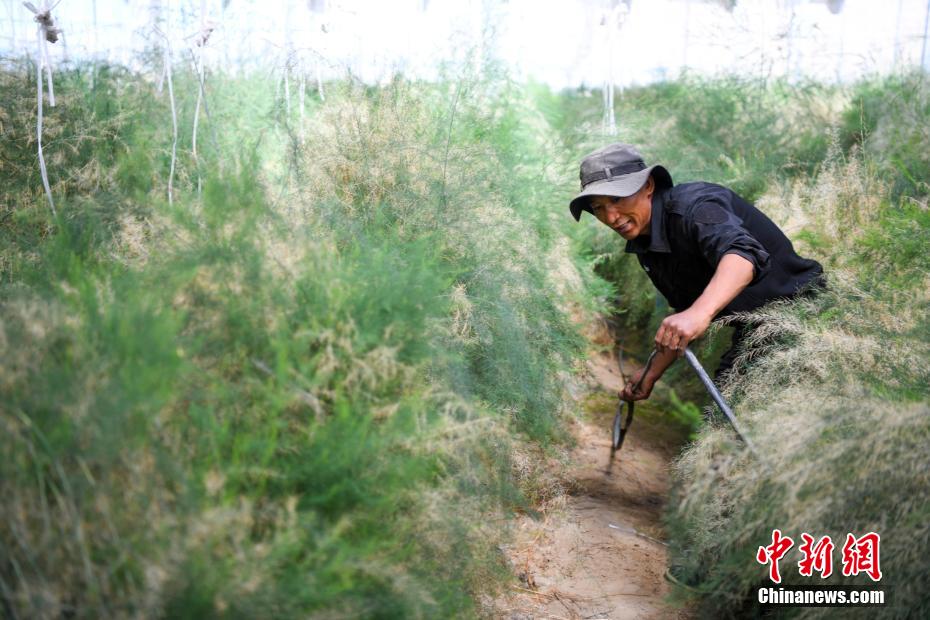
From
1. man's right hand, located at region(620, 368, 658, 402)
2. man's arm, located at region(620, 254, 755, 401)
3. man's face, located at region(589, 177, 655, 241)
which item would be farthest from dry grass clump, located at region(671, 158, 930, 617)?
man's face, located at region(589, 177, 655, 241)

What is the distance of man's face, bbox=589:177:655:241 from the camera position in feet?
10.4

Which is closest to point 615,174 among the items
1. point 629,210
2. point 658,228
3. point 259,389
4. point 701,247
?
point 629,210

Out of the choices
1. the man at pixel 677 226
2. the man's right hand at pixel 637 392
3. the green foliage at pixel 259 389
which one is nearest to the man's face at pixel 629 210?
the man at pixel 677 226

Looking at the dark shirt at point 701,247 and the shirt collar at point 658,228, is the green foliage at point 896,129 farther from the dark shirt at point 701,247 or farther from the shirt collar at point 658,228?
the shirt collar at point 658,228

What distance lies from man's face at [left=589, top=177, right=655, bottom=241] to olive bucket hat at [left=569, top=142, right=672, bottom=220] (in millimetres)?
58

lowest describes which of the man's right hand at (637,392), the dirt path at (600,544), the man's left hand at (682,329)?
the dirt path at (600,544)

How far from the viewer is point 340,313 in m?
2.10

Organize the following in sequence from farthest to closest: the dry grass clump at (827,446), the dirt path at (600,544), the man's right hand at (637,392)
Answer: the man's right hand at (637,392) → the dirt path at (600,544) → the dry grass clump at (827,446)

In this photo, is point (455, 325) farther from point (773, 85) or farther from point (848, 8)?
point (848, 8)

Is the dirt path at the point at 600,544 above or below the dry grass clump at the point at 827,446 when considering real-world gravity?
below

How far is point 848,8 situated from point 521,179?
767 centimetres

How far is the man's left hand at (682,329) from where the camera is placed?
101 inches

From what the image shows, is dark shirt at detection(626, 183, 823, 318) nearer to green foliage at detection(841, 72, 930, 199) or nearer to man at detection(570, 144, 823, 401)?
man at detection(570, 144, 823, 401)

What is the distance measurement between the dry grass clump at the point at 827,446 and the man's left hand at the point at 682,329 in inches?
12.0
